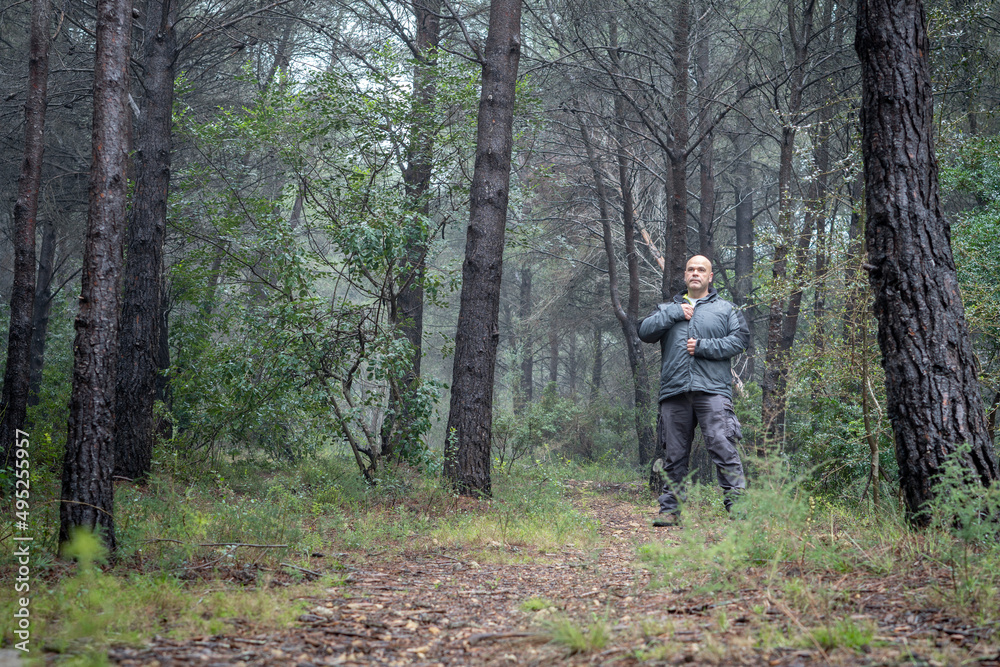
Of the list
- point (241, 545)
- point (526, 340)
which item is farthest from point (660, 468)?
point (526, 340)

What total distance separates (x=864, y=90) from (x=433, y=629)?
13.4ft

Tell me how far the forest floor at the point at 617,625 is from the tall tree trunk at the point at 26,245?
241 inches

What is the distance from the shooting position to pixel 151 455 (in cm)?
854

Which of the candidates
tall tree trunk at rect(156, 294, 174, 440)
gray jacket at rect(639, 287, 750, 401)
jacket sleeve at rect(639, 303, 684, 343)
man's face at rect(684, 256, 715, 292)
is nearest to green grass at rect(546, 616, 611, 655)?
gray jacket at rect(639, 287, 750, 401)

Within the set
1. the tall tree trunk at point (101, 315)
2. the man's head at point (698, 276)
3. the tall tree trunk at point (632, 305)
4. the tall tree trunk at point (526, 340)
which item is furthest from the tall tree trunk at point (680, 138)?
the tall tree trunk at point (526, 340)

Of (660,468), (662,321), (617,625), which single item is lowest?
(617,625)

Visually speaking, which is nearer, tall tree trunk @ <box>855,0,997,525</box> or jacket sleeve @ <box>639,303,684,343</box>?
tall tree trunk @ <box>855,0,997,525</box>

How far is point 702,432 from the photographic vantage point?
5762mm

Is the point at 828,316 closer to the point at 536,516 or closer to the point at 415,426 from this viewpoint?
the point at 536,516

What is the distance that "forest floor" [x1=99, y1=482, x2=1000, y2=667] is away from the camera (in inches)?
101

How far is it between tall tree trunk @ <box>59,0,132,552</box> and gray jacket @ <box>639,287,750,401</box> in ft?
Result: 13.7

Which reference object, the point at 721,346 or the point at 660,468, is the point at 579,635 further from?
the point at 721,346

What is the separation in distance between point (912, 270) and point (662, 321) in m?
2.39

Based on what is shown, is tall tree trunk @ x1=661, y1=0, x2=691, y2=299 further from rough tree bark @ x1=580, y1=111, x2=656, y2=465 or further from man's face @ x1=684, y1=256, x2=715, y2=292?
rough tree bark @ x1=580, y1=111, x2=656, y2=465
